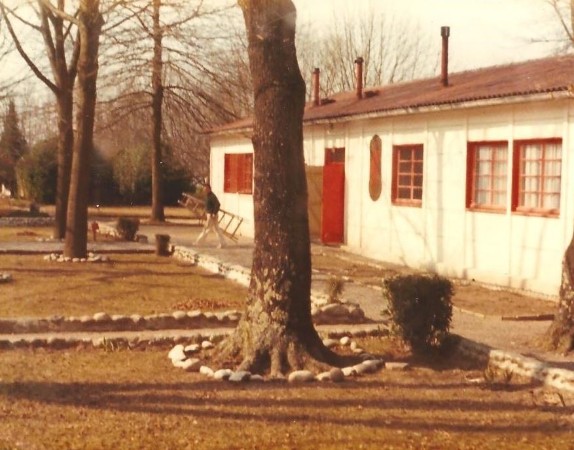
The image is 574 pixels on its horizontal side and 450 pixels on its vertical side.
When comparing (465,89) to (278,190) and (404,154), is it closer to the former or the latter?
(404,154)

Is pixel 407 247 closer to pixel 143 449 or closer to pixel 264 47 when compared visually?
pixel 264 47

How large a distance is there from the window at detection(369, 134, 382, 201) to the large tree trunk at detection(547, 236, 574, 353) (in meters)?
12.0

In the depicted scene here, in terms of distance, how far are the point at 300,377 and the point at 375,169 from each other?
13.7 meters

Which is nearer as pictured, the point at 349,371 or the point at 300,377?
the point at 300,377

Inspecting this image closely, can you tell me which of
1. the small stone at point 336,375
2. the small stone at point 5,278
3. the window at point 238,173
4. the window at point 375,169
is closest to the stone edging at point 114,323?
the small stone at point 336,375

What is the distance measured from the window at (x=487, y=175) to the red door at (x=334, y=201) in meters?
6.35

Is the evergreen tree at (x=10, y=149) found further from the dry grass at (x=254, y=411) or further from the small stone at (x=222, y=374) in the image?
the small stone at (x=222, y=374)

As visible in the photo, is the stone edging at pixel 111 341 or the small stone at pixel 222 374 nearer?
the small stone at pixel 222 374

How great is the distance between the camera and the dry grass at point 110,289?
14.8 m

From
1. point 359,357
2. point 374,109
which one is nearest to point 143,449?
point 359,357

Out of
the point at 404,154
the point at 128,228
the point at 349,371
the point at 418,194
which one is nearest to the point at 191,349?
the point at 349,371

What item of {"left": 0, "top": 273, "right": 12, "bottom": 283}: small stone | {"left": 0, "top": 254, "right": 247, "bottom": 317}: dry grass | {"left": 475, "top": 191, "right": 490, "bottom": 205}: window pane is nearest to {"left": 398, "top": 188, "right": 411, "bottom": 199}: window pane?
{"left": 475, "top": 191, "right": 490, "bottom": 205}: window pane

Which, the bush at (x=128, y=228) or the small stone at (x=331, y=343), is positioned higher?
the bush at (x=128, y=228)

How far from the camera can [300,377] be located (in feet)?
33.1
